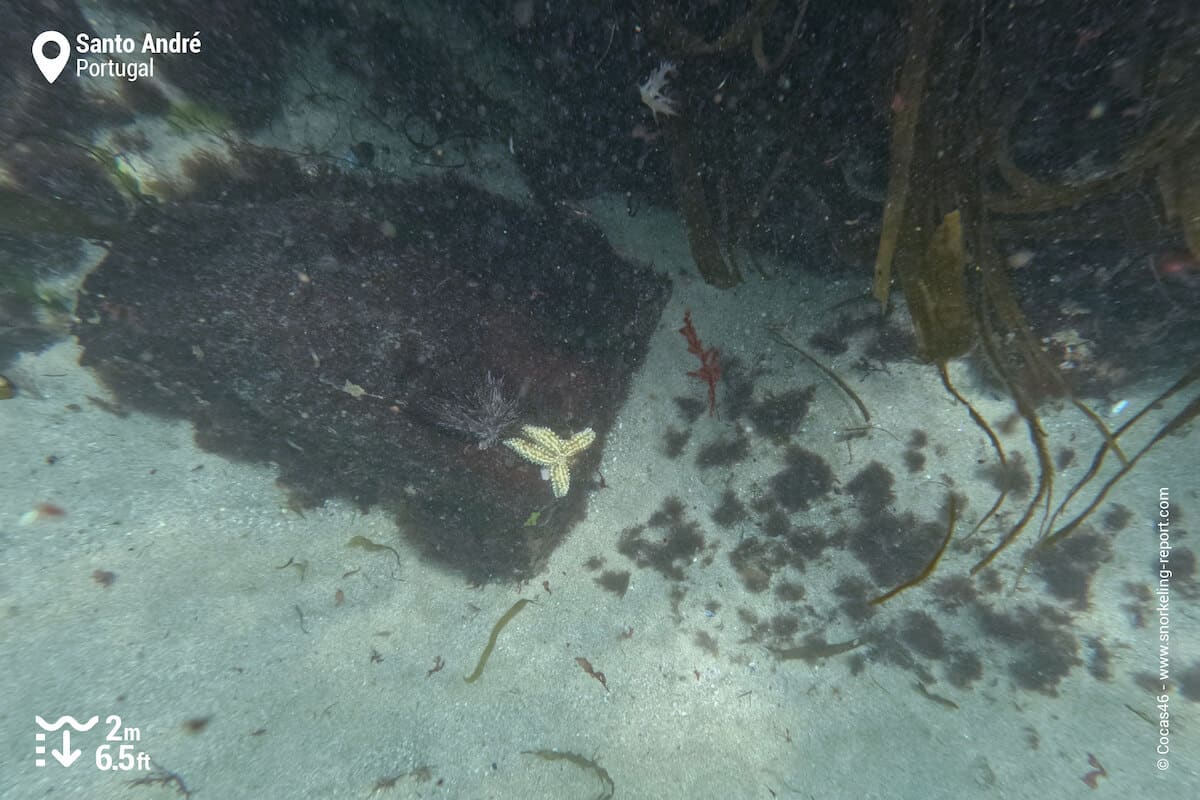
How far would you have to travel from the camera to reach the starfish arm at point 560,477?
14.7 feet

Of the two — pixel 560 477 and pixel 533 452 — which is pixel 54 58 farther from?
pixel 560 477

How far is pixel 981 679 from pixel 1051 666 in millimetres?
665

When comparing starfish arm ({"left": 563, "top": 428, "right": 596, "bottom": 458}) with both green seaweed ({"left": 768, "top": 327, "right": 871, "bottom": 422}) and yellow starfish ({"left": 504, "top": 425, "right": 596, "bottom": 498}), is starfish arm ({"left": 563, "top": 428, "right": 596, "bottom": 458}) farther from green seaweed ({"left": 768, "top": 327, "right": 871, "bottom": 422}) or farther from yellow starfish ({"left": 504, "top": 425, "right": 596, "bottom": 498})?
green seaweed ({"left": 768, "top": 327, "right": 871, "bottom": 422})

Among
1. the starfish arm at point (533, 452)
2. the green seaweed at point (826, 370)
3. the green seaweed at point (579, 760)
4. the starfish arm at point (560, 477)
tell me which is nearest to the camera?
the starfish arm at point (533, 452)

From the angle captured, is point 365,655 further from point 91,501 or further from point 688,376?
point 688,376

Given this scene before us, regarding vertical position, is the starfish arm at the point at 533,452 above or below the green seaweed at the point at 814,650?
above

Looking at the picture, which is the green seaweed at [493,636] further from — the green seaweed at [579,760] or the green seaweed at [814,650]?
the green seaweed at [814,650]

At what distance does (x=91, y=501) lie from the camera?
4879 mm

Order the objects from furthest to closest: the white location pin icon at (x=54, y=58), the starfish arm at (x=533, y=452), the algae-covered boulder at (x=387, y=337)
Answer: the starfish arm at (x=533, y=452) < the algae-covered boulder at (x=387, y=337) < the white location pin icon at (x=54, y=58)

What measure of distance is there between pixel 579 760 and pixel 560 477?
3213 millimetres

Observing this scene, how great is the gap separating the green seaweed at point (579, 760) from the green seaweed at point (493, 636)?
94 centimetres

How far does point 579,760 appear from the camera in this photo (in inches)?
192

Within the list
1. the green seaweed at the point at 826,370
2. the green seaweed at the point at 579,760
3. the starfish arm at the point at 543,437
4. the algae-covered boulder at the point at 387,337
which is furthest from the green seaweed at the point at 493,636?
the green seaweed at the point at 826,370

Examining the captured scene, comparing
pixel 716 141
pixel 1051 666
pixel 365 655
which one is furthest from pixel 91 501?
pixel 1051 666
